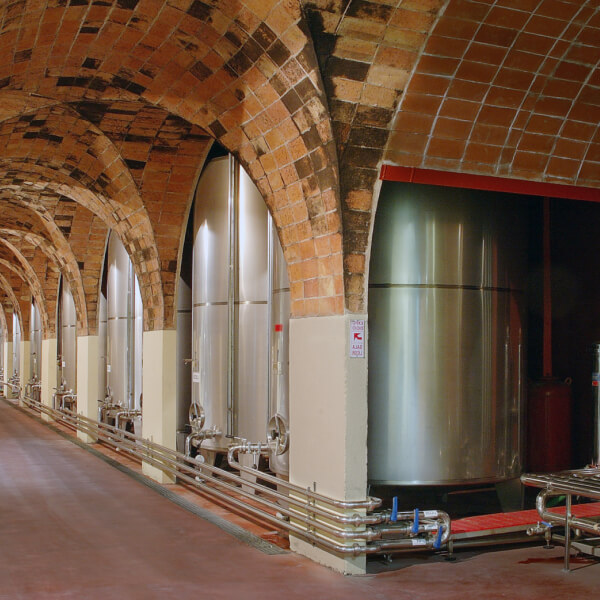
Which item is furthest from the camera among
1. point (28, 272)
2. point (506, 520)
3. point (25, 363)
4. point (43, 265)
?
point (25, 363)

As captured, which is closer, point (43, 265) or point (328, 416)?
point (328, 416)

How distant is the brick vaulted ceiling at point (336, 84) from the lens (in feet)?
18.0

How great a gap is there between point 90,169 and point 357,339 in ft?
20.3

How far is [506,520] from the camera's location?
658 centimetres

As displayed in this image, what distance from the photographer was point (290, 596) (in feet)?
17.7

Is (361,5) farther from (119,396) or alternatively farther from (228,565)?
(119,396)

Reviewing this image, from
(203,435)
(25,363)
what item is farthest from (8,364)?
(203,435)

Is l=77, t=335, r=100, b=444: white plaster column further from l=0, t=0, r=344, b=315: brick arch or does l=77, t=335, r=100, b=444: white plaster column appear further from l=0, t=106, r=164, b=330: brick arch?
l=0, t=0, r=344, b=315: brick arch

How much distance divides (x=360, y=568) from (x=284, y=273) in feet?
10.2

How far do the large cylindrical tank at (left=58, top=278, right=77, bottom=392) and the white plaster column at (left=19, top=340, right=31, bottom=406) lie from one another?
6.00 metres

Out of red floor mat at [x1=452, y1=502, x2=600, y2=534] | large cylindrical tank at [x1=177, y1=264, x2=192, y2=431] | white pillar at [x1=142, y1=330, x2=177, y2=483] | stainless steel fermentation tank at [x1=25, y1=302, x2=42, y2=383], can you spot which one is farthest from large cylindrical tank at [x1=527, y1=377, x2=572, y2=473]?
stainless steel fermentation tank at [x1=25, y1=302, x2=42, y2=383]

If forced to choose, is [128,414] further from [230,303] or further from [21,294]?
[21,294]

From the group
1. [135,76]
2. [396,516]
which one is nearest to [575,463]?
[396,516]

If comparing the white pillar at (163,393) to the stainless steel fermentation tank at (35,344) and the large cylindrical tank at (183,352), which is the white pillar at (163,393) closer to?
the large cylindrical tank at (183,352)
